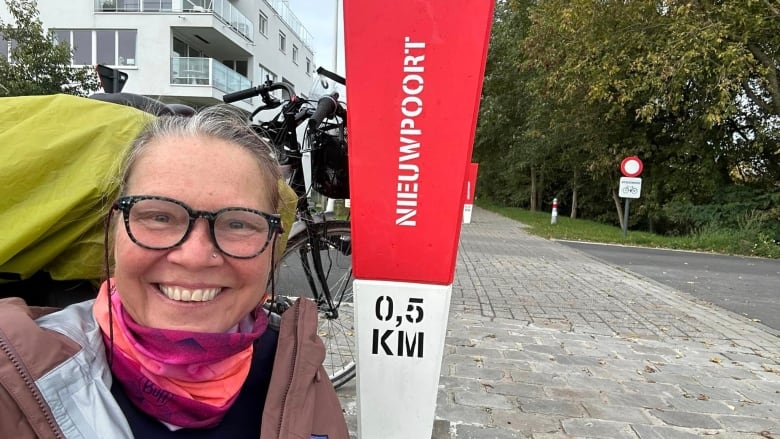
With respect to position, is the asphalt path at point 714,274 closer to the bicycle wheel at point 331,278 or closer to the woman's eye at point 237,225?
the bicycle wheel at point 331,278

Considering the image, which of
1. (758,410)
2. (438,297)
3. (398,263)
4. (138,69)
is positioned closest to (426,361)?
(438,297)

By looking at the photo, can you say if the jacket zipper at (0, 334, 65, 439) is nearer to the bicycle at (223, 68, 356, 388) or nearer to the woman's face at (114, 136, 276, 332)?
the woman's face at (114, 136, 276, 332)

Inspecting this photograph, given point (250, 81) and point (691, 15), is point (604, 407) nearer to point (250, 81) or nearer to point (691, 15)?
point (691, 15)

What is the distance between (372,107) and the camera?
1.60m

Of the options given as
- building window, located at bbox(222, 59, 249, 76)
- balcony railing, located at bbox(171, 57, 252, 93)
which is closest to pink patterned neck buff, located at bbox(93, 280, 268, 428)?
balcony railing, located at bbox(171, 57, 252, 93)

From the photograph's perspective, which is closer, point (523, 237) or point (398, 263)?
point (398, 263)

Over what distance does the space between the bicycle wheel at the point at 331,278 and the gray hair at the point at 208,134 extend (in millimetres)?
1369

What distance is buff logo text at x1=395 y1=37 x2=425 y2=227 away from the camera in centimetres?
154

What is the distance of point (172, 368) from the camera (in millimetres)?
1083

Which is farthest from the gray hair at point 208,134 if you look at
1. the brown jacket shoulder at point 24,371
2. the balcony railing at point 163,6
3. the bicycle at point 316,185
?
the balcony railing at point 163,6

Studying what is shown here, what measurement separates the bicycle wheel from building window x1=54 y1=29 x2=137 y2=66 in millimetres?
23918

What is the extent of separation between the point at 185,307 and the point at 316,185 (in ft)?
5.78

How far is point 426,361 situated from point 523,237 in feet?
44.7

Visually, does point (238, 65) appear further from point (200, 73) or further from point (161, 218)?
point (161, 218)
